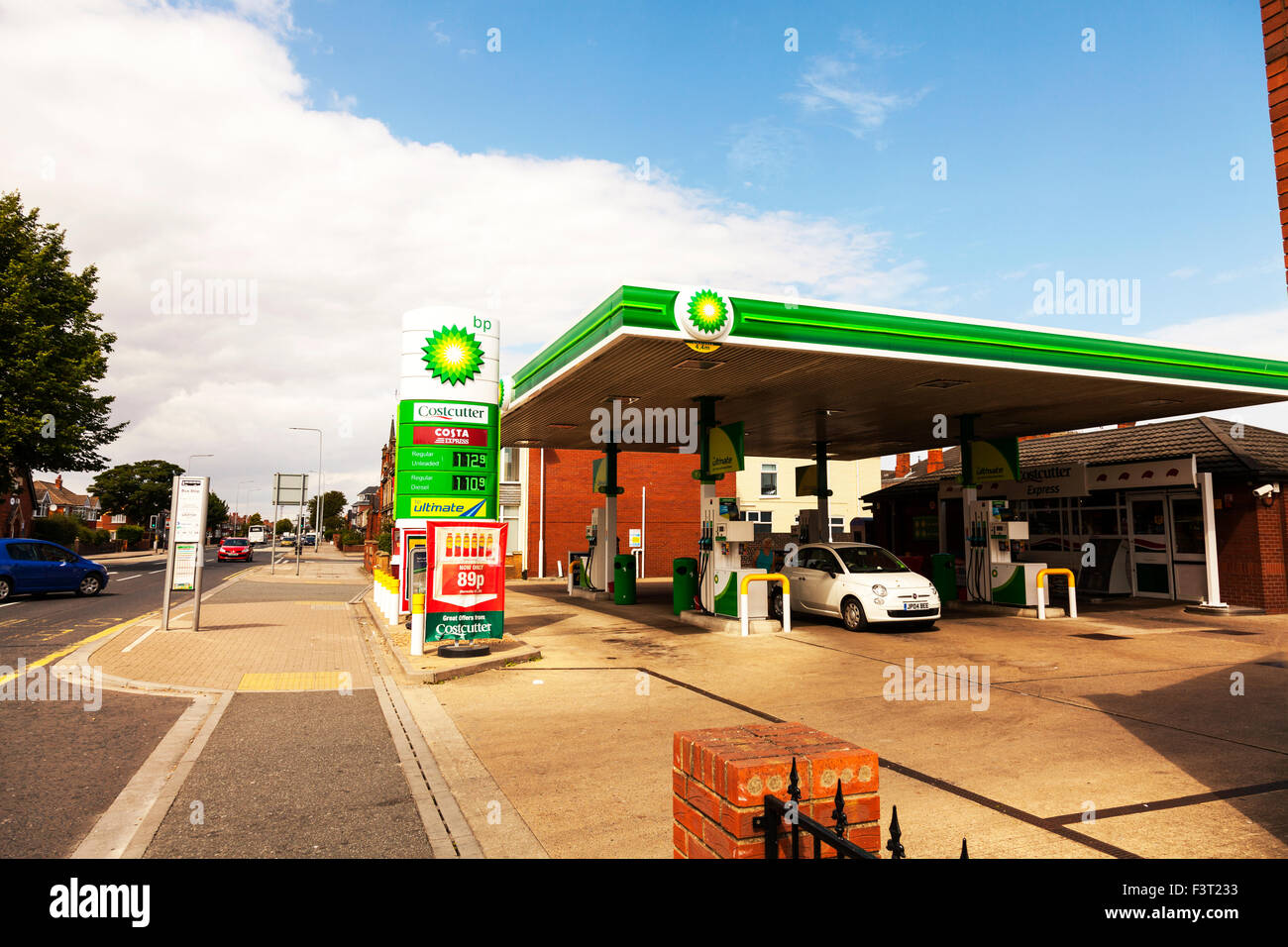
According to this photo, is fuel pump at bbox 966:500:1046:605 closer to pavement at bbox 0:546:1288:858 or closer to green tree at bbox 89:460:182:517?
pavement at bbox 0:546:1288:858

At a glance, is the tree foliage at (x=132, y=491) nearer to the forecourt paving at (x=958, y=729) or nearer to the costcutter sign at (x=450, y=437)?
the costcutter sign at (x=450, y=437)

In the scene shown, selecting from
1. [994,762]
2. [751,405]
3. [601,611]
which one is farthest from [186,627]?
[994,762]

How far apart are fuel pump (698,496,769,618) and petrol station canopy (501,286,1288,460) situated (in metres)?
2.53

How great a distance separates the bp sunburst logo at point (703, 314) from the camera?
11070mm

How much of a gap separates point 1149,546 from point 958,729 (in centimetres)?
1654

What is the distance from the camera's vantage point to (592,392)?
53.7 feet

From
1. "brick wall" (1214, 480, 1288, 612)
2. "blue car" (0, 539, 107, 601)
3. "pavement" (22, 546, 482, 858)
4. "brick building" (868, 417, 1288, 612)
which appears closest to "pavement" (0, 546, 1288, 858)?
"pavement" (22, 546, 482, 858)

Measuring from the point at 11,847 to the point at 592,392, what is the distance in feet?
42.1

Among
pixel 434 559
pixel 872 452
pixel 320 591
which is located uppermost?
pixel 872 452

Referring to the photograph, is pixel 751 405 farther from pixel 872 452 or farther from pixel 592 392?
pixel 872 452

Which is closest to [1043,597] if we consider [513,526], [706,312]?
[706,312]

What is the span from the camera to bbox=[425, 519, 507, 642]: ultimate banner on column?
11289 millimetres

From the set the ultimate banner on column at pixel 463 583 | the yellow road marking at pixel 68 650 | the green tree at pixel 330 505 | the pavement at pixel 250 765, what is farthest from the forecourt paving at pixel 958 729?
the green tree at pixel 330 505

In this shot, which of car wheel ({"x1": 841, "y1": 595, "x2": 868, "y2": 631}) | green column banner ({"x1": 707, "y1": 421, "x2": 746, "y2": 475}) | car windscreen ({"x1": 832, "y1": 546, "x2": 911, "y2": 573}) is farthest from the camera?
green column banner ({"x1": 707, "y1": 421, "x2": 746, "y2": 475})
